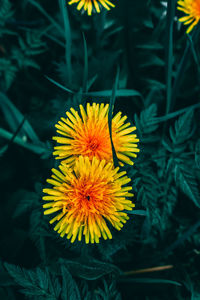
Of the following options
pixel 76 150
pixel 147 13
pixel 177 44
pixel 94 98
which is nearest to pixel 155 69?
pixel 177 44

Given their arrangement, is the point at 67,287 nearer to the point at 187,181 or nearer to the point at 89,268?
the point at 89,268

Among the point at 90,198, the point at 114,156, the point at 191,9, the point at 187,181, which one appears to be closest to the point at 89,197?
the point at 90,198

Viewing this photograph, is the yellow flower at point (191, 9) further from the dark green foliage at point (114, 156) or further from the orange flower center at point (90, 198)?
the orange flower center at point (90, 198)

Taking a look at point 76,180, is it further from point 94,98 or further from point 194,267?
point 194,267

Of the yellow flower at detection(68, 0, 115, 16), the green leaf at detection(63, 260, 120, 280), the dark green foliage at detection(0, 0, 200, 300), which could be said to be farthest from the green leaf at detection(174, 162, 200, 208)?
the yellow flower at detection(68, 0, 115, 16)

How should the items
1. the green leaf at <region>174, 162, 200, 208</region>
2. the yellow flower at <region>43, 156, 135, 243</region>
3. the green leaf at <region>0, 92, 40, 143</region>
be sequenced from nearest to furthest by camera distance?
the yellow flower at <region>43, 156, 135, 243</region> < the green leaf at <region>174, 162, 200, 208</region> < the green leaf at <region>0, 92, 40, 143</region>

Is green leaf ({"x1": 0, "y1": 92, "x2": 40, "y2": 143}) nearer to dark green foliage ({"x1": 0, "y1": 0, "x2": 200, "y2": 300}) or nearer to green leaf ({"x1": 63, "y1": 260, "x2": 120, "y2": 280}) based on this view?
dark green foliage ({"x1": 0, "y1": 0, "x2": 200, "y2": 300})

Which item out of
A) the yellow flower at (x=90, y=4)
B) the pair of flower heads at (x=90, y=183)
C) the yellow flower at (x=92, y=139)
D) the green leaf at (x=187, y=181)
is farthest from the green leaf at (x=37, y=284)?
the yellow flower at (x=90, y=4)
